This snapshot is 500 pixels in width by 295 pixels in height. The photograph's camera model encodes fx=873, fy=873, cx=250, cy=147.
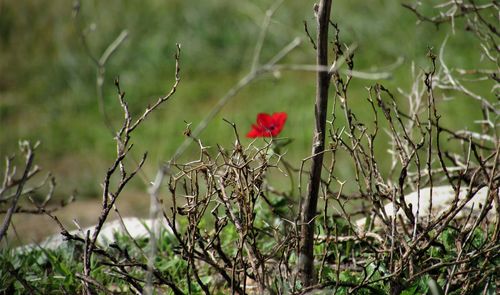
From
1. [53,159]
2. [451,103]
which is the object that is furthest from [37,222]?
[451,103]

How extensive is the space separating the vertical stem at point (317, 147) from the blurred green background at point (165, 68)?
332 centimetres

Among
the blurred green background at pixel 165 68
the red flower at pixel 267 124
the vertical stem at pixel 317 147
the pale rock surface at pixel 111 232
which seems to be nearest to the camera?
the vertical stem at pixel 317 147

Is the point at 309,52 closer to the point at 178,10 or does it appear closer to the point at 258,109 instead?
the point at 258,109

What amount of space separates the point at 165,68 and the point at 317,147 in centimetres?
522

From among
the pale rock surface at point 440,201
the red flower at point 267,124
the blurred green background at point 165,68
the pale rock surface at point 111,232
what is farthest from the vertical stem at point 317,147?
the blurred green background at point 165,68

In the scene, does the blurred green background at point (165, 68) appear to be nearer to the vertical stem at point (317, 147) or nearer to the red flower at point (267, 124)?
the red flower at point (267, 124)

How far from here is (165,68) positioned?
7559mm

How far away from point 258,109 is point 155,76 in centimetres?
116

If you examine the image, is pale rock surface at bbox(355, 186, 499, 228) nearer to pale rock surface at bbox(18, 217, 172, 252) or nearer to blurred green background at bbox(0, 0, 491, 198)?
pale rock surface at bbox(18, 217, 172, 252)

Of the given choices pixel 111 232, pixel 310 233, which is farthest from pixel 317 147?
pixel 111 232

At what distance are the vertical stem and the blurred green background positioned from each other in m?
3.32

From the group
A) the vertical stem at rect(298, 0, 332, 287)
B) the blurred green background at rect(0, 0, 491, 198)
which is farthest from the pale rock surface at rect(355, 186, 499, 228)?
the blurred green background at rect(0, 0, 491, 198)

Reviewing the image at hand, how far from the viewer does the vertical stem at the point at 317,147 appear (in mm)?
2379

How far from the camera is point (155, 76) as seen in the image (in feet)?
24.5
